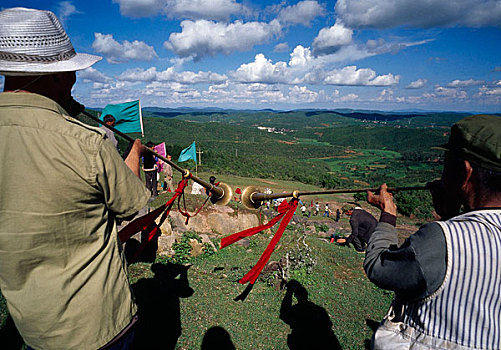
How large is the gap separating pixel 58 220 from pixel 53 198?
116 mm

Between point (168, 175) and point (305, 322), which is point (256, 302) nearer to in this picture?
point (305, 322)

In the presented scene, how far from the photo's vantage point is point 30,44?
4.42 feet

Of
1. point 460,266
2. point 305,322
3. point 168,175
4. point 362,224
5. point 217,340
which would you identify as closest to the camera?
point 460,266

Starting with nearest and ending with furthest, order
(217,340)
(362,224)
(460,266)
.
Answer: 1. (460,266)
2. (217,340)
3. (362,224)

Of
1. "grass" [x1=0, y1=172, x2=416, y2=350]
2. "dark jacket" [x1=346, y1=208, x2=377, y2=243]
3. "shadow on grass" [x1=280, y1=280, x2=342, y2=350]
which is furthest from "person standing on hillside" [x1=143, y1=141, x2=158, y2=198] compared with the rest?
"dark jacket" [x1=346, y1=208, x2=377, y2=243]

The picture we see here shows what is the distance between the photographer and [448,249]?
1.32 m

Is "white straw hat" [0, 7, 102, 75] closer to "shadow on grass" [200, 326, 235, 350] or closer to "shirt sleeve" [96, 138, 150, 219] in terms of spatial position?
"shirt sleeve" [96, 138, 150, 219]

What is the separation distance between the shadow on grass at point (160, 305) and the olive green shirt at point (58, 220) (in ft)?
10.8

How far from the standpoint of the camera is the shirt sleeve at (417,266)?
135 centimetres

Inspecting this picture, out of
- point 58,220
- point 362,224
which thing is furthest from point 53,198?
point 362,224

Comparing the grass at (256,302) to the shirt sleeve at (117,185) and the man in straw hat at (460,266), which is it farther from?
the man in straw hat at (460,266)

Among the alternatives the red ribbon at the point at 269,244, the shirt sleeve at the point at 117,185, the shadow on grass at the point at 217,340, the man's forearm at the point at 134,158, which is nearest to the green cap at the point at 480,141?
the red ribbon at the point at 269,244

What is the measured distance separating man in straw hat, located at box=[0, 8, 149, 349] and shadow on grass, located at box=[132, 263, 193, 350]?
10.9 ft

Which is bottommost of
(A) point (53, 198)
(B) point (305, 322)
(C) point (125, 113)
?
(B) point (305, 322)
